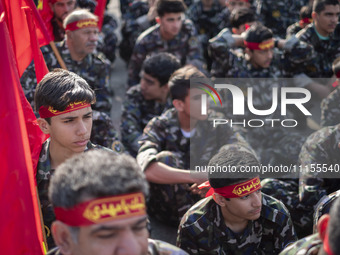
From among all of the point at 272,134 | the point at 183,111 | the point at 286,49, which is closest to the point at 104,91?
the point at 183,111

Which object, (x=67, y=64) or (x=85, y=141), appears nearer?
Answer: (x=85, y=141)

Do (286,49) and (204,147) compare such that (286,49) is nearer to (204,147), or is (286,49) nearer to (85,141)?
(204,147)

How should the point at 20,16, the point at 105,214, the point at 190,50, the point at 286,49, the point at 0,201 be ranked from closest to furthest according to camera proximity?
the point at 105,214
the point at 0,201
the point at 20,16
the point at 286,49
the point at 190,50

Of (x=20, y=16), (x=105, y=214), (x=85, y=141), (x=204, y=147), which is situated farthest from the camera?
(x=204, y=147)

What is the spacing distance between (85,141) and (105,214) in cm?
136

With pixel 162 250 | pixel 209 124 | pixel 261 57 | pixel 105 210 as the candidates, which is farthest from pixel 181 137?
pixel 105 210

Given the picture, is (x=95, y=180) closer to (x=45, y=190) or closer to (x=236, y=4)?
(x=45, y=190)

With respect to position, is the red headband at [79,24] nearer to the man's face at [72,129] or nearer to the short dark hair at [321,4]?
the man's face at [72,129]

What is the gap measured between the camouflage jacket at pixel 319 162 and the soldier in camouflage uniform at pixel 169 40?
300cm

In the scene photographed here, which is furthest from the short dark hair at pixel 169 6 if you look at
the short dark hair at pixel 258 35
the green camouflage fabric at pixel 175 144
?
the green camouflage fabric at pixel 175 144

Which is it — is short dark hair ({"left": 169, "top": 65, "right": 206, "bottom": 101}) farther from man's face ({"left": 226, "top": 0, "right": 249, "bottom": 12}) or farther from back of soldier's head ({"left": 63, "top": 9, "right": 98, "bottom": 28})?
man's face ({"left": 226, "top": 0, "right": 249, "bottom": 12})

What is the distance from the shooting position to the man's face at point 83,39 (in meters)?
5.64

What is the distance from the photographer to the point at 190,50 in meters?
7.36

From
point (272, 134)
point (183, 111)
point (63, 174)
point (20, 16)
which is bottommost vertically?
point (272, 134)
